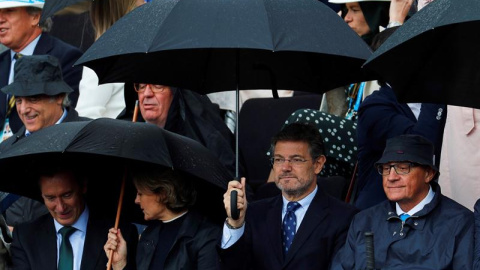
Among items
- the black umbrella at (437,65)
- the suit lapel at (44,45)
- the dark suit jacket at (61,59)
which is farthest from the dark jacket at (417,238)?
the suit lapel at (44,45)

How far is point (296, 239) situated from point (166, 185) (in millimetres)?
886

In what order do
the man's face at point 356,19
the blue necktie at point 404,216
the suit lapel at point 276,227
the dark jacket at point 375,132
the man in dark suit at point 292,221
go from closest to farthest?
the blue necktie at point 404,216 < the man in dark suit at point 292,221 < the suit lapel at point 276,227 < the dark jacket at point 375,132 < the man's face at point 356,19

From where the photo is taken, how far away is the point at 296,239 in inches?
313

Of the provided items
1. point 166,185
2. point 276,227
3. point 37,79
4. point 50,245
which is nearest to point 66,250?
point 50,245

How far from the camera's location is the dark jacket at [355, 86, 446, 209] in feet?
→ 27.4

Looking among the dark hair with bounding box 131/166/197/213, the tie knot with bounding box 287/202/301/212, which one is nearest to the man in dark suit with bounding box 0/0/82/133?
the dark hair with bounding box 131/166/197/213

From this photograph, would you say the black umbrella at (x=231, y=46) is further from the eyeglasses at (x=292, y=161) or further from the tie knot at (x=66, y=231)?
the tie knot at (x=66, y=231)

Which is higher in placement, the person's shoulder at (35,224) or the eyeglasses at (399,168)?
the eyeglasses at (399,168)

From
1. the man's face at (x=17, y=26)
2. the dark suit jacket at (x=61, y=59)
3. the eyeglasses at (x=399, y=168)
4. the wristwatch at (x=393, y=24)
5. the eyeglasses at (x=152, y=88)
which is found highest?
the man's face at (x=17, y=26)

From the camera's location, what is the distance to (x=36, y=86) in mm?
9289

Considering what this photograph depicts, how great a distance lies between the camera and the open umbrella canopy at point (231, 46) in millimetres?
6961

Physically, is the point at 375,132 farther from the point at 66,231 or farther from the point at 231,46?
the point at 66,231

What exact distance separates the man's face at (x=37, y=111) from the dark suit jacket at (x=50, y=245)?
3.85ft

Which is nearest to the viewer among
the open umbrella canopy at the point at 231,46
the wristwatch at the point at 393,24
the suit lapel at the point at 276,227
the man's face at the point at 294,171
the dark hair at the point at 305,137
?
the open umbrella canopy at the point at 231,46
